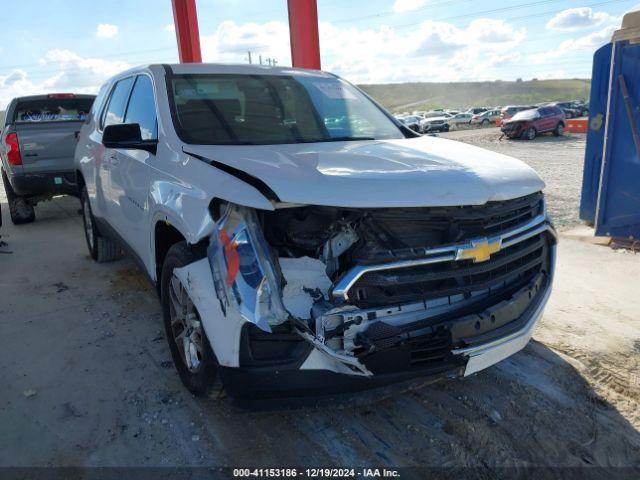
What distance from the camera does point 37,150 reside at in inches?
285

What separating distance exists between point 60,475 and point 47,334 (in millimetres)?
1732

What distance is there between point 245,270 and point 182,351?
1.04 m

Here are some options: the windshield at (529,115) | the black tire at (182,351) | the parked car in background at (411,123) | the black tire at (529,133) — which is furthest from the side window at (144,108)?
the windshield at (529,115)

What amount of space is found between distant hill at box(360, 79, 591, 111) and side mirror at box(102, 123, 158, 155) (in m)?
95.8

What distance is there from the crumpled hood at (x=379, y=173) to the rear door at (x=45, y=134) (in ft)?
17.8

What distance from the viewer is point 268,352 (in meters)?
2.12

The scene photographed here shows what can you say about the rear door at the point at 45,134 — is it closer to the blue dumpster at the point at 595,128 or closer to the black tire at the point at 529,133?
the blue dumpster at the point at 595,128

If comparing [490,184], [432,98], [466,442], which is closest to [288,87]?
[490,184]

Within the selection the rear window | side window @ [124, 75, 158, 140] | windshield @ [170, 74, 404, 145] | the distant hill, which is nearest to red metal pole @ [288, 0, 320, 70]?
the rear window

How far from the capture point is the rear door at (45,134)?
23.5ft

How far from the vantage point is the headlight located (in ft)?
6.75

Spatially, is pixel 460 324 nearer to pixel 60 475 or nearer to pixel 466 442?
pixel 466 442

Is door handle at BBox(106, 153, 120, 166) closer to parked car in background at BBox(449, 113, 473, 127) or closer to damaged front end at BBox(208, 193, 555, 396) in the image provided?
damaged front end at BBox(208, 193, 555, 396)

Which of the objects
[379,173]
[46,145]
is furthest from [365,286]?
[46,145]
